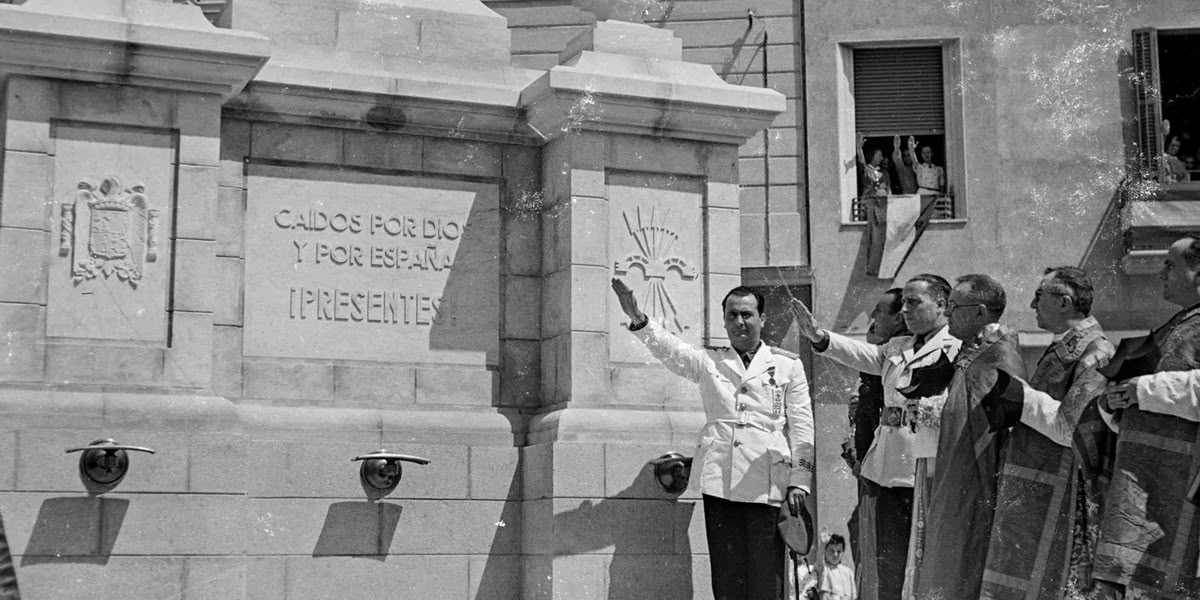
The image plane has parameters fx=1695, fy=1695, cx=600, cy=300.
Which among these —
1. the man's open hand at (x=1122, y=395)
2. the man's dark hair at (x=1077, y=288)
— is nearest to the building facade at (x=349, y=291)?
the man's dark hair at (x=1077, y=288)

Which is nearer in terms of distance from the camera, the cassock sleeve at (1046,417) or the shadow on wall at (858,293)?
the cassock sleeve at (1046,417)

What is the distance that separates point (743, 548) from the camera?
966cm

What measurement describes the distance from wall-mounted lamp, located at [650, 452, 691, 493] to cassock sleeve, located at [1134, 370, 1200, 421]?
10.4 feet

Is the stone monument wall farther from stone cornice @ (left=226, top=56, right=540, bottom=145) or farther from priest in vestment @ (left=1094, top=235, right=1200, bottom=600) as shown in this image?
priest in vestment @ (left=1094, top=235, right=1200, bottom=600)

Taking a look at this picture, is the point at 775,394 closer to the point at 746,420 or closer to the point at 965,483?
the point at 746,420

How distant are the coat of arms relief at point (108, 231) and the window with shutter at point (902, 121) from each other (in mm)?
16399

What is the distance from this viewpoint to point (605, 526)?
32.8 feet

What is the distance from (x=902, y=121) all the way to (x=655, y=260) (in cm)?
1512

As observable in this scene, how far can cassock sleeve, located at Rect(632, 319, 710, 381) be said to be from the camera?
32.7 ft

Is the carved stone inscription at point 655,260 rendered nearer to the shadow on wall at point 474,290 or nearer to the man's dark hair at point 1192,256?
the shadow on wall at point 474,290

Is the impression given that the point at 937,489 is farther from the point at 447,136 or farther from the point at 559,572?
the point at 447,136

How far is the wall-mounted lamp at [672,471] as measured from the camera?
33.1 feet

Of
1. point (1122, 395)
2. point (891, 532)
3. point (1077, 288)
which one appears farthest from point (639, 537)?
point (1122, 395)

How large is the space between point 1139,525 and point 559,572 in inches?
139
